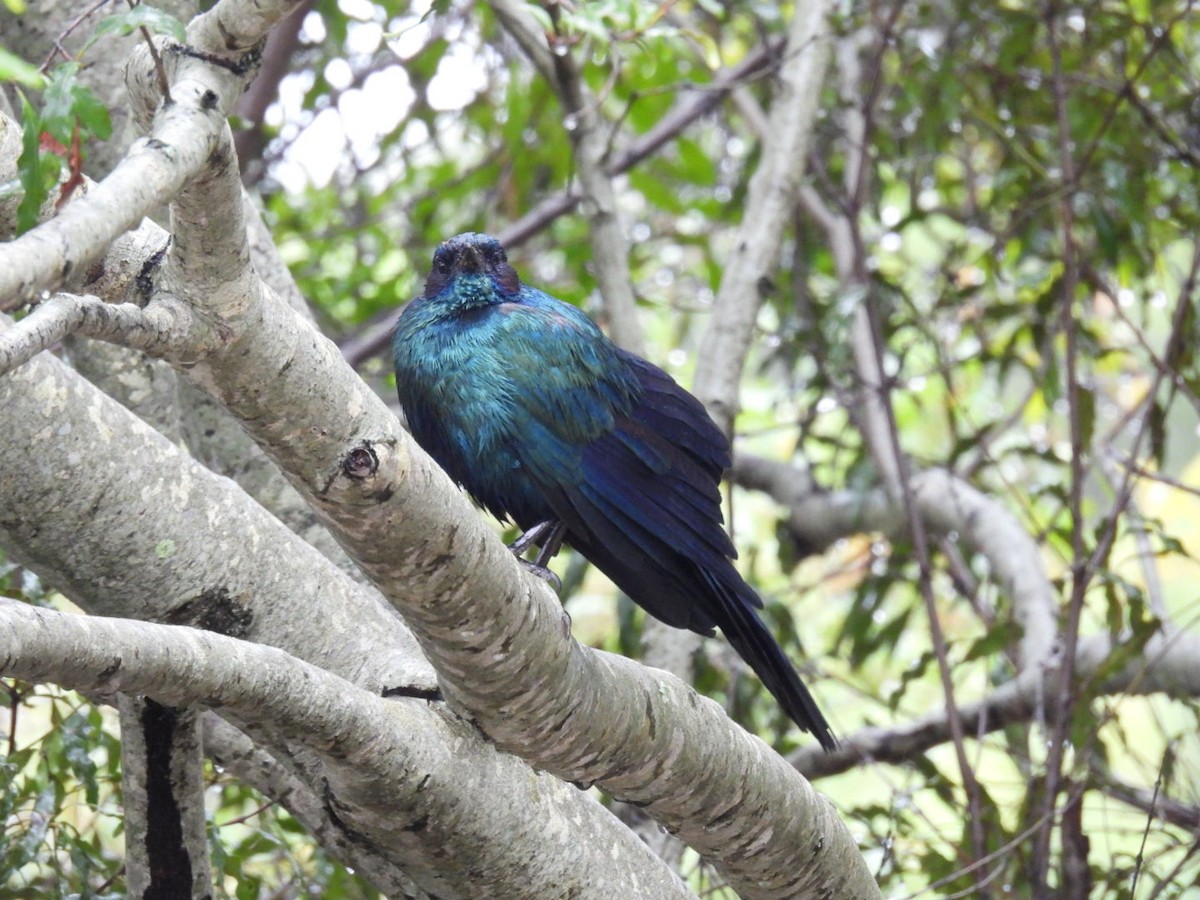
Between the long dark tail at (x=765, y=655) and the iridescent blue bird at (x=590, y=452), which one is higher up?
the iridescent blue bird at (x=590, y=452)

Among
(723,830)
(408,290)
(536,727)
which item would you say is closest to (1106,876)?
(723,830)

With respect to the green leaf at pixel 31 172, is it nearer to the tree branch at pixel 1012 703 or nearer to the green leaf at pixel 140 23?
the green leaf at pixel 140 23

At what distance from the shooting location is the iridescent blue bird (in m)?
2.89

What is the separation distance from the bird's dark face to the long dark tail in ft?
2.63

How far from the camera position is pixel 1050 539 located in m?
4.42

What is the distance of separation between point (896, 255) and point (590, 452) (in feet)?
10.7

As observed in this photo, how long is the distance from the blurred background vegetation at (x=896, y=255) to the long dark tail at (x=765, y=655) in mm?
425

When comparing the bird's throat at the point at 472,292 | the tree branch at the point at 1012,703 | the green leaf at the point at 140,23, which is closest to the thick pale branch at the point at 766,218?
the bird's throat at the point at 472,292

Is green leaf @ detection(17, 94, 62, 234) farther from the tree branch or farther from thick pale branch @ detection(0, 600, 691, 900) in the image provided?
the tree branch

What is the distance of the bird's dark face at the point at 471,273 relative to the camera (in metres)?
3.16

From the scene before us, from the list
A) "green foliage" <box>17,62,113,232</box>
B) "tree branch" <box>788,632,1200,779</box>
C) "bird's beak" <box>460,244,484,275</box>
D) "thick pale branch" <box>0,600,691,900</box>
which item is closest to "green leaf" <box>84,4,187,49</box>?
"green foliage" <box>17,62,113,232</box>

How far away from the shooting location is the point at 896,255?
230 inches

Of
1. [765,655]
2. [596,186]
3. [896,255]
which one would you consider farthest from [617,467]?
[896,255]

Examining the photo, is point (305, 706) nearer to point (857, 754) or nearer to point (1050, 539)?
point (857, 754)
